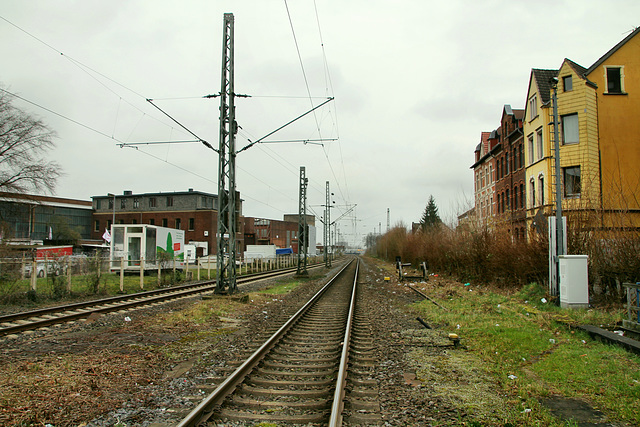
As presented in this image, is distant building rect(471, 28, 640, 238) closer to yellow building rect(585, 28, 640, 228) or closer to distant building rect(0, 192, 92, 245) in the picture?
yellow building rect(585, 28, 640, 228)

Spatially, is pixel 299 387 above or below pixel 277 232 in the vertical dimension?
below

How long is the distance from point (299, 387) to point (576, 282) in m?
9.49

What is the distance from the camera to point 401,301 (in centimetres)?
1780

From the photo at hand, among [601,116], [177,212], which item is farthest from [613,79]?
[177,212]

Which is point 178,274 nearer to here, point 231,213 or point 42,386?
point 231,213

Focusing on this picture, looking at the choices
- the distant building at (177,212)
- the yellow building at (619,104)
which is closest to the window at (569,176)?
the yellow building at (619,104)

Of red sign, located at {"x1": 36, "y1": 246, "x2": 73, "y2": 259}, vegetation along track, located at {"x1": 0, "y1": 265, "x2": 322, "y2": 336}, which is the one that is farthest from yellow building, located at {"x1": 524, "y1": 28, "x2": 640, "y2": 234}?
red sign, located at {"x1": 36, "y1": 246, "x2": 73, "y2": 259}

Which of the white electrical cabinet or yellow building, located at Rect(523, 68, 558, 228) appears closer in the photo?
the white electrical cabinet

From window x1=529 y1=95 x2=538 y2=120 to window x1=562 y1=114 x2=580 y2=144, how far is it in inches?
126

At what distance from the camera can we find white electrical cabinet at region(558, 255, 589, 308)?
12.1 metres

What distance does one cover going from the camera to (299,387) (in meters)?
6.08

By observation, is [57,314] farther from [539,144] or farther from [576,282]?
[539,144]

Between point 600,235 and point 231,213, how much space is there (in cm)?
1210

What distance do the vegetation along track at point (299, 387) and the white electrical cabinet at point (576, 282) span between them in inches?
244
